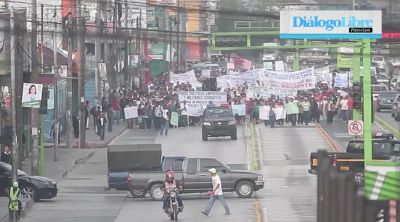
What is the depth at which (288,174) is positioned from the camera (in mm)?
37812

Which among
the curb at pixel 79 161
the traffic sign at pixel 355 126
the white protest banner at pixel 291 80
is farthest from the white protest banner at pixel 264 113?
the traffic sign at pixel 355 126

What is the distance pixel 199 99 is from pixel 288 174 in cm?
2019

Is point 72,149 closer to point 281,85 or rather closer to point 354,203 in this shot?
point 281,85

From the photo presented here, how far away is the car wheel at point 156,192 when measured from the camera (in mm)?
32438

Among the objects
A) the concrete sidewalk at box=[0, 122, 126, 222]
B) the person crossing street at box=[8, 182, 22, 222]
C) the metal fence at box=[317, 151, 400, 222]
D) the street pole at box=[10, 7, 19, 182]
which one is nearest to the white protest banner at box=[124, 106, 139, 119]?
the concrete sidewalk at box=[0, 122, 126, 222]

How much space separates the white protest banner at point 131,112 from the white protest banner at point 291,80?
754 cm

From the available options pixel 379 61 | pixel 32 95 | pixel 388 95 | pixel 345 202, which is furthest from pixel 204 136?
pixel 379 61

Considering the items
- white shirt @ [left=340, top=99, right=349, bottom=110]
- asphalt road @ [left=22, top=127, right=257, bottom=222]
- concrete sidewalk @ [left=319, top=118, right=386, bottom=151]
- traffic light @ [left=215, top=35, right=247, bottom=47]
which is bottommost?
asphalt road @ [left=22, top=127, right=257, bottom=222]

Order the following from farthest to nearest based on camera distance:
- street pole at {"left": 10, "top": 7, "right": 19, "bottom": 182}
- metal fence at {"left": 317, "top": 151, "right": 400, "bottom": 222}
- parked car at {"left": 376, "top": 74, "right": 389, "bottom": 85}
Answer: parked car at {"left": 376, "top": 74, "right": 389, "bottom": 85}, street pole at {"left": 10, "top": 7, "right": 19, "bottom": 182}, metal fence at {"left": 317, "top": 151, "right": 400, "bottom": 222}

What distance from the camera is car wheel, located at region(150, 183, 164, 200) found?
106 feet

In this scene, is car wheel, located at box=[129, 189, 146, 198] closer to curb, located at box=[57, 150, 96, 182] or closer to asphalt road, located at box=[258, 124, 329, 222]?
asphalt road, located at box=[258, 124, 329, 222]

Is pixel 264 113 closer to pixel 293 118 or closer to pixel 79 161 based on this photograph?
pixel 293 118

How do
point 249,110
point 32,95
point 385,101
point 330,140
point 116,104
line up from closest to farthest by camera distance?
point 32,95
point 330,140
point 249,110
point 116,104
point 385,101

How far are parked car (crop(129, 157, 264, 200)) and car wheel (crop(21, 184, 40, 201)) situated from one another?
9.32 ft
